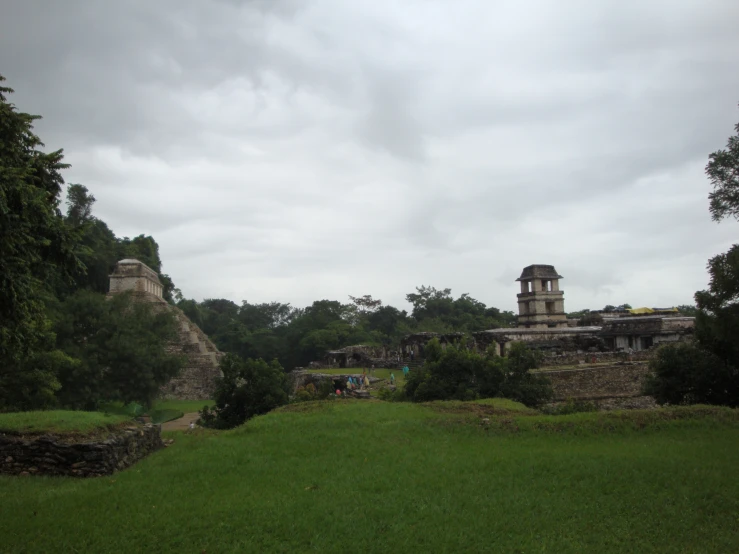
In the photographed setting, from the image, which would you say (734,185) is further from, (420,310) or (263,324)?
(263,324)

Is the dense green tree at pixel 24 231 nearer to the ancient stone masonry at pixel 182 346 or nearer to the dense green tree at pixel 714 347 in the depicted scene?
the dense green tree at pixel 714 347

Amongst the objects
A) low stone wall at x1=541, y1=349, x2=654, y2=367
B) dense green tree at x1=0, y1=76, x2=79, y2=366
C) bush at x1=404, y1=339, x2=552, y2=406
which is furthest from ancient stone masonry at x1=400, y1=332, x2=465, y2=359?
dense green tree at x1=0, y1=76, x2=79, y2=366

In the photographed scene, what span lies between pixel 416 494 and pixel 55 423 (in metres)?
6.35

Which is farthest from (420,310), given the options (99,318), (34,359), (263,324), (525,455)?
(525,455)

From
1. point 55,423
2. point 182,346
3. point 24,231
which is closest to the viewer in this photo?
point 24,231

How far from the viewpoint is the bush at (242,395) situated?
48.7 feet

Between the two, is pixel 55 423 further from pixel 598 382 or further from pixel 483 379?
pixel 598 382

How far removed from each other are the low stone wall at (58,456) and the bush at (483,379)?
8409 mm

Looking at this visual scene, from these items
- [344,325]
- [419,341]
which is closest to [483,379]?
[419,341]

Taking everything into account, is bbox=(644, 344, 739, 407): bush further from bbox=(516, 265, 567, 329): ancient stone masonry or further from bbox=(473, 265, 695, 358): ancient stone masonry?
bbox=(516, 265, 567, 329): ancient stone masonry

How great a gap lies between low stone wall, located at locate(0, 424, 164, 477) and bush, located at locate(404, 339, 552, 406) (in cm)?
841

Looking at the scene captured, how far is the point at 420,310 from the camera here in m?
57.6

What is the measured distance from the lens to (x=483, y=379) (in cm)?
1514

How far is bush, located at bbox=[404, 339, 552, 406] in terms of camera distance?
583 inches
